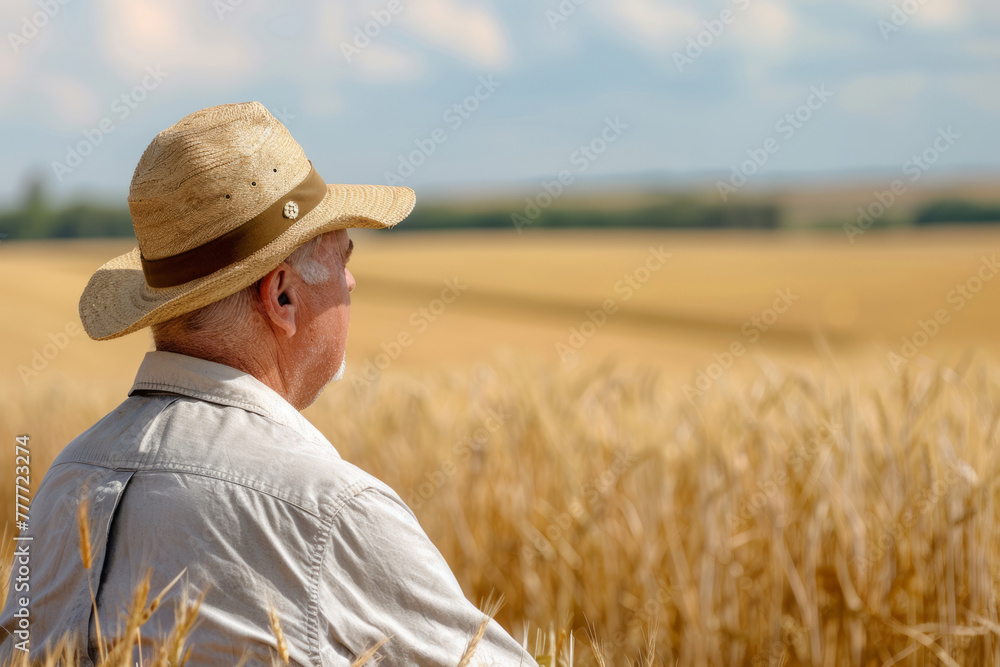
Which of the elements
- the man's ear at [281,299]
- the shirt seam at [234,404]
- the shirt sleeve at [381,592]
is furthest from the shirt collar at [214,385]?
the shirt sleeve at [381,592]

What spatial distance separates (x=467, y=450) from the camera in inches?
140

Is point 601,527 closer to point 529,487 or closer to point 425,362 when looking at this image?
point 529,487

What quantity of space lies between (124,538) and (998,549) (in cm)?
242

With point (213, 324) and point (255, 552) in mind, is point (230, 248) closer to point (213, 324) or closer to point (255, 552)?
point (213, 324)

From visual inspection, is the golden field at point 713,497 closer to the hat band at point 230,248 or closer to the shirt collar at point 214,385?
the shirt collar at point 214,385

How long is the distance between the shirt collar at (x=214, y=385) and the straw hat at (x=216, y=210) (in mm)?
81

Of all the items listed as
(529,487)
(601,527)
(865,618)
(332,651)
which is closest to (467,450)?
(529,487)

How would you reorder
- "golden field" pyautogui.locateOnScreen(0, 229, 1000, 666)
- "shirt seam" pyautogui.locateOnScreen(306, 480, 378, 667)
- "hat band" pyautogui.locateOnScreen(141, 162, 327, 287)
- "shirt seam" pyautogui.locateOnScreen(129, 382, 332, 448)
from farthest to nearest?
"golden field" pyautogui.locateOnScreen(0, 229, 1000, 666)
"hat band" pyautogui.locateOnScreen(141, 162, 327, 287)
"shirt seam" pyautogui.locateOnScreen(129, 382, 332, 448)
"shirt seam" pyautogui.locateOnScreen(306, 480, 378, 667)

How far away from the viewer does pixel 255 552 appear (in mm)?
1156

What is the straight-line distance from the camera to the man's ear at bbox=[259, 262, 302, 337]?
142 centimetres

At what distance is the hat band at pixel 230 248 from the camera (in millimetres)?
1414

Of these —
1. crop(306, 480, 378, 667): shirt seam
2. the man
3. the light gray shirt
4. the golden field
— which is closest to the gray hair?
the man

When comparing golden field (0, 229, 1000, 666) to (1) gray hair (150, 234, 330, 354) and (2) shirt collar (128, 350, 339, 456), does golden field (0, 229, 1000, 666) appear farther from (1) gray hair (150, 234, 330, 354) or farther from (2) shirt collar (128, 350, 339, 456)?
(1) gray hair (150, 234, 330, 354)

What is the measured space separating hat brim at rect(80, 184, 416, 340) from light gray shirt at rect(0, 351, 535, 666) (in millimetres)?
185
